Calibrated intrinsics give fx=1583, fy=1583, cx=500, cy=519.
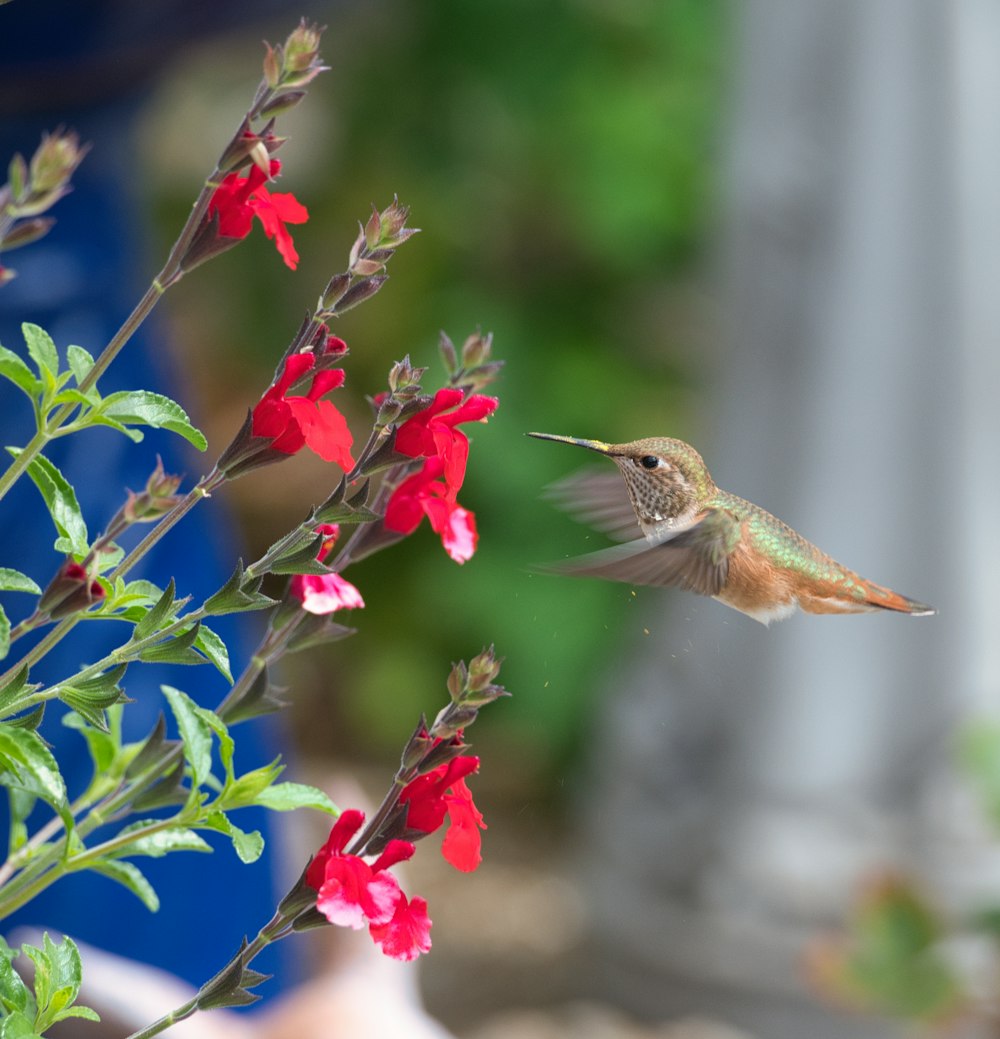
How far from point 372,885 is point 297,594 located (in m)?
0.12

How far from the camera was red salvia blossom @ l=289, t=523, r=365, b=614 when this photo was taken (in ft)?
1.98

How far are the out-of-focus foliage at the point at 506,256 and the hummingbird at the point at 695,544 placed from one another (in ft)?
8.79

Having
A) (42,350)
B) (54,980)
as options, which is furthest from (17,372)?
(54,980)

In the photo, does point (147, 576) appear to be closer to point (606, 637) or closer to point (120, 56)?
point (120, 56)

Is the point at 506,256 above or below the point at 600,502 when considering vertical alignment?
above

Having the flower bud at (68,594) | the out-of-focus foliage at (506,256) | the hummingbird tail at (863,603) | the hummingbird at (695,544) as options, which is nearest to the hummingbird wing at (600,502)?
the hummingbird at (695,544)

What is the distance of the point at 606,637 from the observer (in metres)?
3.73

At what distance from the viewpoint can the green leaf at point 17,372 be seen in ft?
1.90

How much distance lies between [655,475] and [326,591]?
0.14 m

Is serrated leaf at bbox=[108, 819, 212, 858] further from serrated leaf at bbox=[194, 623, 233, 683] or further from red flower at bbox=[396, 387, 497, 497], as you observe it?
red flower at bbox=[396, 387, 497, 497]

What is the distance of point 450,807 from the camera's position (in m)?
0.60

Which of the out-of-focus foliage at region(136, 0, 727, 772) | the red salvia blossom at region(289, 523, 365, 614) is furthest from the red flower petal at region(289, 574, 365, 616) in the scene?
the out-of-focus foliage at region(136, 0, 727, 772)

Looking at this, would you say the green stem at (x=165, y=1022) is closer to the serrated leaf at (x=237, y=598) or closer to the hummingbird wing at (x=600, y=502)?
the serrated leaf at (x=237, y=598)

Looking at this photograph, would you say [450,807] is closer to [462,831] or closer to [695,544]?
[462,831]
